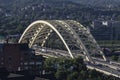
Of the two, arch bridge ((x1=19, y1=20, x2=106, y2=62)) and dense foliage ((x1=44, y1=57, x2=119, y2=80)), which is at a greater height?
arch bridge ((x1=19, y1=20, x2=106, y2=62))

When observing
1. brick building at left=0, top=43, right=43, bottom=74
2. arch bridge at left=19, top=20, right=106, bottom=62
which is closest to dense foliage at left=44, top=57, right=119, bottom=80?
brick building at left=0, top=43, right=43, bottom=74

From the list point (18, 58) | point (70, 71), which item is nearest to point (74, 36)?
point (18, 58)

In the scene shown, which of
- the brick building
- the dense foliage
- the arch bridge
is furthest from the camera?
the arch bridge

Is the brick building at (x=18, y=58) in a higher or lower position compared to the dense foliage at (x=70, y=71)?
higher

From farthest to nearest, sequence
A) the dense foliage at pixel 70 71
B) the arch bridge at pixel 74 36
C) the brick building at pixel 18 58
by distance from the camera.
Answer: the arch bridge at pixel 74 36 → the brick building at pixel 18 58 → the dense foliage at pixel 70 71

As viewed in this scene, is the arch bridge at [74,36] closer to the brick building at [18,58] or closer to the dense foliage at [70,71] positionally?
the dense foliage at [70,71]

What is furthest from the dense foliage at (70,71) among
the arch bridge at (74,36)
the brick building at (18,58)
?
the arch bridge at (74,36)

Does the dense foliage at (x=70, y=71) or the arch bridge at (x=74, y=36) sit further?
the arch bridge at (x=74, y=36)

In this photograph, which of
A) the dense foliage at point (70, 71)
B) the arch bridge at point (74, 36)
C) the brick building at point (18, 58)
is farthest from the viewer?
the arch bridge at point (74, 36)

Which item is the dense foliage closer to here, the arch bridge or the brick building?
the brick building

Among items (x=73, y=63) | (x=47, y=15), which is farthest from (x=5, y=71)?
(x=47, y=15)
